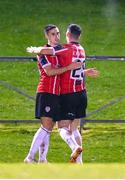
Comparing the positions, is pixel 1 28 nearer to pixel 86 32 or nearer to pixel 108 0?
pixel 86 32

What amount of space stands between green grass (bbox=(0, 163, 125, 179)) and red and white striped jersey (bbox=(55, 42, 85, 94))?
409 cm

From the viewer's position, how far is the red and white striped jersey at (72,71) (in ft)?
43.1

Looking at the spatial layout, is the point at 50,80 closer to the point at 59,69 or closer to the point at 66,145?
the point at 59,69

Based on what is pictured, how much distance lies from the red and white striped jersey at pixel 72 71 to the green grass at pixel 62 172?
13.4 ft

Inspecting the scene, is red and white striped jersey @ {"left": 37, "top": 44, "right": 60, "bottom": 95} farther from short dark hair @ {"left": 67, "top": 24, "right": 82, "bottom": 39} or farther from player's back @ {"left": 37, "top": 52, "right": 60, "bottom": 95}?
short dark hair @ {"left": 67, "top": 24, "right": 82, "bottom": 39}

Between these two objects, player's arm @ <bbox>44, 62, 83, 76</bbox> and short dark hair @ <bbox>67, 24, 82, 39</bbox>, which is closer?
player's arm @ <bbox>44, 62, 83, 76</bbox>

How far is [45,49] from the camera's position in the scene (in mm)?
12938

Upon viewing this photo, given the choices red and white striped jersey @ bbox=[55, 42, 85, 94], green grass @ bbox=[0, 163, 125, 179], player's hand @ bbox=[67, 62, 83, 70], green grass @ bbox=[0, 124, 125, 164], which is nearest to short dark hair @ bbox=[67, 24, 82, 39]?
red and white striped jersey @ bbox=[55, 42, 85, 94]

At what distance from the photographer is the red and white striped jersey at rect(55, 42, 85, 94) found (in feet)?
43.1

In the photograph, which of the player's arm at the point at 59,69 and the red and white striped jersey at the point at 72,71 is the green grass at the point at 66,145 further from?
the player's arm at the point at 59,69

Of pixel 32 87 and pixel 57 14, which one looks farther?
pixel 57 14

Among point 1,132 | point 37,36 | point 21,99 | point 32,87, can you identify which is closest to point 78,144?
point 1,132

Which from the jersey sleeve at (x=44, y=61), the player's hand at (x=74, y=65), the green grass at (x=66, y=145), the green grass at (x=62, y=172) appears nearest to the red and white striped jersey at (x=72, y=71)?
the player's hand at (x=74, y=65)

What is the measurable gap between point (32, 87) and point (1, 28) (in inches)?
346
